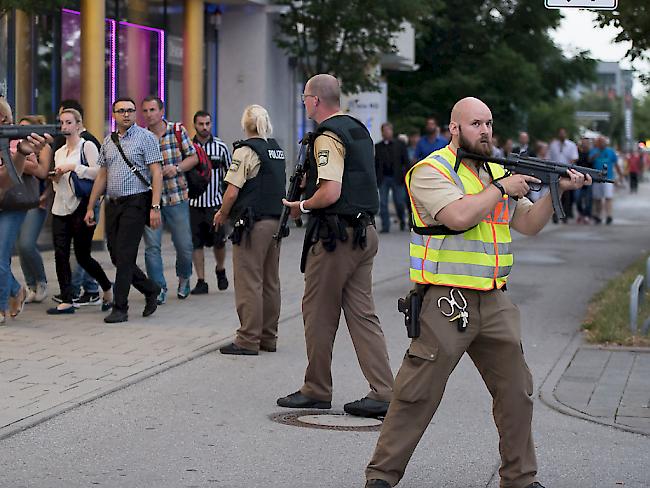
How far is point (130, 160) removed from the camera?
36.0ft

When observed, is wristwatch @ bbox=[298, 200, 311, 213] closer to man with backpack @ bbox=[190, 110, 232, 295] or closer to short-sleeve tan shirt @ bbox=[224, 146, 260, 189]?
short-sleeve tan shirt @ bbox=[224, 146, 260, 189]

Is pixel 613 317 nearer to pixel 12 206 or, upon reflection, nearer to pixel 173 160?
pixel 173 160

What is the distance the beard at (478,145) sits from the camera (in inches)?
218

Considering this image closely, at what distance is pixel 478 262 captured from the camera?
556 cm

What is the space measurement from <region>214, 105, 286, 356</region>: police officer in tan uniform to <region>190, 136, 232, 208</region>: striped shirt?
363 cm

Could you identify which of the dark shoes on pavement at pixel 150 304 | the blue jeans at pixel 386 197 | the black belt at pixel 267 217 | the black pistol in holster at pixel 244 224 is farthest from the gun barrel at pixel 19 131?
the blue jeans at pixel 386 197

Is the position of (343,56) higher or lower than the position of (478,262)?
higher

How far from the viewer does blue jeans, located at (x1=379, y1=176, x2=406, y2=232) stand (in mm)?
22461

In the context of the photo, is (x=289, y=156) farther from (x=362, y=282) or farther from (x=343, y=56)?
(x=362, y=282)

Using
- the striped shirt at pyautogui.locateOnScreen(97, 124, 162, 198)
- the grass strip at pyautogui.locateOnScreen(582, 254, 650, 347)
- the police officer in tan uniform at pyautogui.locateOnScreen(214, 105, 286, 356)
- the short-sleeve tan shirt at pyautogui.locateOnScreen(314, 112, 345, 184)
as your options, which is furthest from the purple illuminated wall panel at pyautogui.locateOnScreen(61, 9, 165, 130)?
the short-sleeve tan shirt at pyautogui.locateOnScreen(314, 112, 345, 184)

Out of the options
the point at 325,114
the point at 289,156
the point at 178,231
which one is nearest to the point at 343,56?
the point at 289,156

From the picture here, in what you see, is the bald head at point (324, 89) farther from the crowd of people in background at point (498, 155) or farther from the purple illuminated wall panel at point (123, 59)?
the crowd of people in background at point (498, 155)

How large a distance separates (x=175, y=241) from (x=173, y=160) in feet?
2.64

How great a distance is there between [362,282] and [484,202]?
2.45 metres
